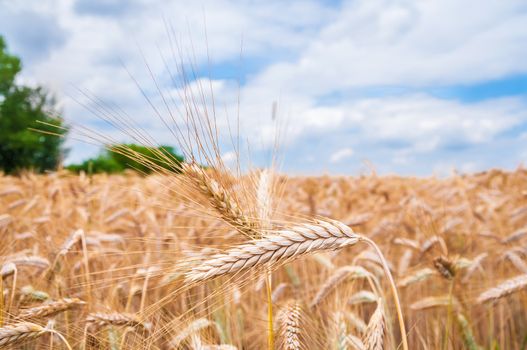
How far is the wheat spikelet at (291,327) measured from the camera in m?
1.63

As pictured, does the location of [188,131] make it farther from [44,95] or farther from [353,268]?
[44,95]

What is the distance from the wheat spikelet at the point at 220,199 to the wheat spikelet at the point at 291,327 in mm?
310

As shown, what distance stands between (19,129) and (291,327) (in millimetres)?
44437

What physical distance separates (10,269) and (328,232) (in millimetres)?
1464

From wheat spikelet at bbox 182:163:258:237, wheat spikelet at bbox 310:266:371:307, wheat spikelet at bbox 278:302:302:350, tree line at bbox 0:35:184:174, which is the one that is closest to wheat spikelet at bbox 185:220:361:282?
wheat spikelet at bbox 182:163:258:237

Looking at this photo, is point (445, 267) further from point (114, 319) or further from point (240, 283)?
point (114, 319)

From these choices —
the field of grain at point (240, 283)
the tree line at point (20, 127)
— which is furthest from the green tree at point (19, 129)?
the field of grain at point (240, 283)

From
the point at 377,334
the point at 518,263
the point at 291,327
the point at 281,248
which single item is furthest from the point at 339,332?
the point at 518,263

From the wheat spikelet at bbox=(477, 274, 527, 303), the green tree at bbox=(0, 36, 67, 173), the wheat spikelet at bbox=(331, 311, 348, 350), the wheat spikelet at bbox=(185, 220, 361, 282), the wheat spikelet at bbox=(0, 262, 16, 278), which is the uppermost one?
the green tree at bbox=(0, 36, 67, 173)

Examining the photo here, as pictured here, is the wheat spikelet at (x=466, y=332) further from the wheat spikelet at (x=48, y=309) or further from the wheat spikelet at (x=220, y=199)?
the wheat spikelet at (x=48, y=309)

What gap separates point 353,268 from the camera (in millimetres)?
2312

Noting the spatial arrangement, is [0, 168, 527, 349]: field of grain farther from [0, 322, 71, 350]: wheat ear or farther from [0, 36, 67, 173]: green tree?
[0, 36, 67, 173]: green tree

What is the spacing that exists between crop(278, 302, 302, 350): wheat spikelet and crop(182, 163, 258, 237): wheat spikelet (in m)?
0.31

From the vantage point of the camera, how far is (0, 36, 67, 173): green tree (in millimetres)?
40094
